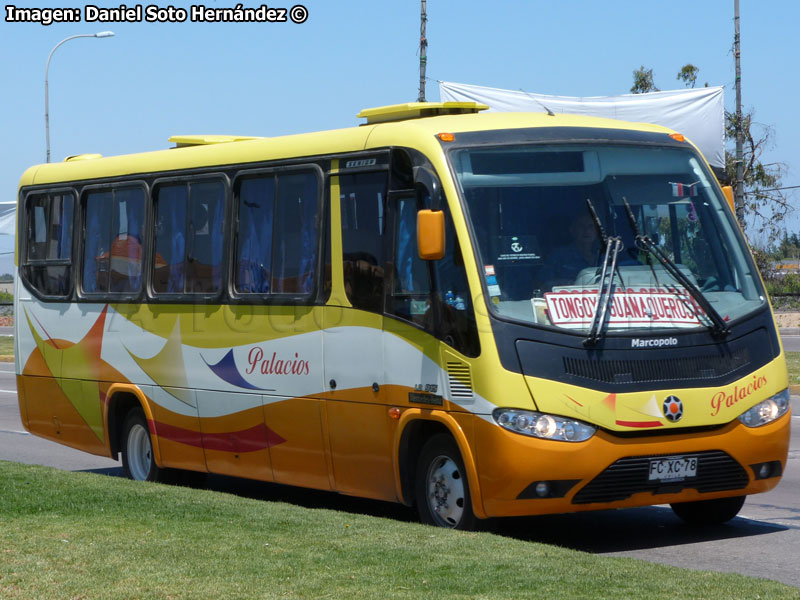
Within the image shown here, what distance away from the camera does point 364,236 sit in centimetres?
1048

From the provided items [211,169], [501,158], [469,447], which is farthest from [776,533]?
[211,169]

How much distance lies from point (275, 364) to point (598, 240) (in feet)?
10.5

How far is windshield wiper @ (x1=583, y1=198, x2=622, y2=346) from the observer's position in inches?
359

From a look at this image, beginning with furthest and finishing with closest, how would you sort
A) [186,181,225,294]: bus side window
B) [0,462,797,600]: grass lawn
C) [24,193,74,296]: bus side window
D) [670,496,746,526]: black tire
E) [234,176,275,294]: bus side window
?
[24,193,74,296]: bus side window
[186,181,225,294]: bus side window
[234,176,275,294]: bus side window
[670,496,746,526]: black tire
[0,462,797,600]: grass lawn

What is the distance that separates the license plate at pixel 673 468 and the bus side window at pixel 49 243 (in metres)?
7.25

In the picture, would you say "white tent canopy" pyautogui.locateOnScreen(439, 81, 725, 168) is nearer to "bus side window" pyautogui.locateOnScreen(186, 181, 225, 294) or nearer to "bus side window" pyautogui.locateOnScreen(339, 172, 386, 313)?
"bus side window" pyautogui.locateOnScreen(186, 181, 225, 294)

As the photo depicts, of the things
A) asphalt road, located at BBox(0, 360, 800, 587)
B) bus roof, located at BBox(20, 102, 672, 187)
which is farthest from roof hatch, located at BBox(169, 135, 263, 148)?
asphalt road, located at BBox(0, 360, 800, 587)

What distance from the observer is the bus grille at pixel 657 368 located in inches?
357

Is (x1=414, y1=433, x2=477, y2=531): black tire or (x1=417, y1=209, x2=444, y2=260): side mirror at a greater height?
(x1=417, y1=209, x2=444, y2=260): side mirror

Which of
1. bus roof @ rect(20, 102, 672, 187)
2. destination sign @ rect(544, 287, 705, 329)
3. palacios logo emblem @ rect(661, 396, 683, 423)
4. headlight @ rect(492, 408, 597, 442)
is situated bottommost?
headlight @ rect(492, 408, 597, 442)

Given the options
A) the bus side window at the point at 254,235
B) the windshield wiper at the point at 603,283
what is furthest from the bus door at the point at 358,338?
the windshield wiper at the point at 603,283

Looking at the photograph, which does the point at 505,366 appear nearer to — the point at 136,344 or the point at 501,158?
the point at 501,158

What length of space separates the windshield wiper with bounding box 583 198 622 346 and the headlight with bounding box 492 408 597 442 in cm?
54

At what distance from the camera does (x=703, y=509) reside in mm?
10391
